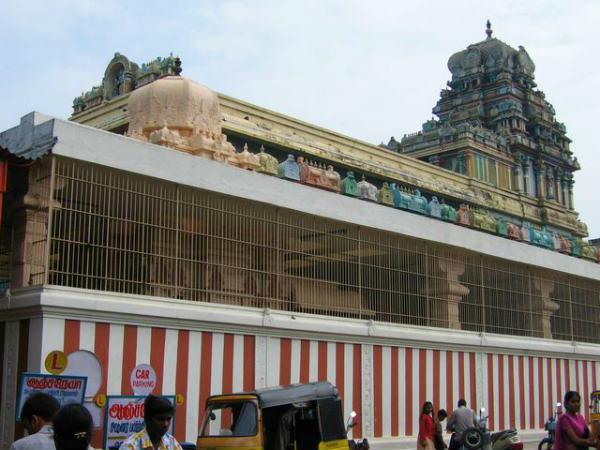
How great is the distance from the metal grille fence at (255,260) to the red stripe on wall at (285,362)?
0.90m

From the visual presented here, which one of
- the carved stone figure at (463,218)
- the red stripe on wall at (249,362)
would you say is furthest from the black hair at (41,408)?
the carved stone figure at (463,218)

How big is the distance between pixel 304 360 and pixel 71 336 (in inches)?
254

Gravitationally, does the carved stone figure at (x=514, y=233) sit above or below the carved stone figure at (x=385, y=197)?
below

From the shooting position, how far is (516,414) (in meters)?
27.5

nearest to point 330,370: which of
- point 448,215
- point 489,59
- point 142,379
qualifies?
point 142,379

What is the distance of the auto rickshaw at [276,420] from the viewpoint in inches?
518

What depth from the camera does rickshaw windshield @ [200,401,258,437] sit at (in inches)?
518

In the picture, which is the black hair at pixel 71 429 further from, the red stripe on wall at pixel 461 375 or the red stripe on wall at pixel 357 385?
the red stripe on wall at pixel 461 375

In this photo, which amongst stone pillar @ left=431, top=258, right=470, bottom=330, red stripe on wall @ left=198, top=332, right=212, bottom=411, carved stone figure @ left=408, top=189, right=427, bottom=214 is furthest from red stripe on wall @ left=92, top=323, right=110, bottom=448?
carved stone figure @ left=408, top=189, right=427, bottom=214

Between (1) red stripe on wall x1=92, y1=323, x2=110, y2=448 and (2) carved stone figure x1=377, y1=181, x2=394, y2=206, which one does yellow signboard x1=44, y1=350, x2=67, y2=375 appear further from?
(2) carved stone figure x1=377, y1=181, x2=394, y2=206

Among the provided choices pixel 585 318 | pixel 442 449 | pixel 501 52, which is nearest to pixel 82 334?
pixel 442 449

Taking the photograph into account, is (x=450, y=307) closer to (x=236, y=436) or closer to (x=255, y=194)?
(x=255, y=194)

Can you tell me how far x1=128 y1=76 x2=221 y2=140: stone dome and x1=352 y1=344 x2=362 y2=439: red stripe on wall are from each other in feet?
21.9

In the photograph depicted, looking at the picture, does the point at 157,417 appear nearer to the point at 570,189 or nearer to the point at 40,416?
the point at 40,416
